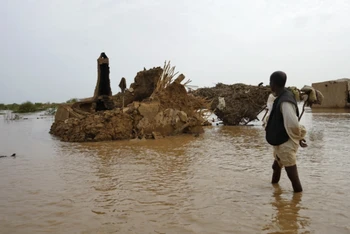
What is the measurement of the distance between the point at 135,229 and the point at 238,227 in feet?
3.10

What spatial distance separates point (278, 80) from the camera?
4.26 metres

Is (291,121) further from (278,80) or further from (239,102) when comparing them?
(239,102)

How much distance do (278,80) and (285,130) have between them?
67 centimetres

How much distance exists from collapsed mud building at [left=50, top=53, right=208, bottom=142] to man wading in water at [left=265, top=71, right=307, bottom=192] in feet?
19.2

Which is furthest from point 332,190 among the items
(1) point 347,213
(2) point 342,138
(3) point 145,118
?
(3) point 145,118

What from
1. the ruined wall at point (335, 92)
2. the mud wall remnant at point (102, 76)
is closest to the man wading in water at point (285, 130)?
the mud wall remnant at point (102, 76)

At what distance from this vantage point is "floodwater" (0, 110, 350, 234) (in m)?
3.06

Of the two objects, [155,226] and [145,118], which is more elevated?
[145,118]

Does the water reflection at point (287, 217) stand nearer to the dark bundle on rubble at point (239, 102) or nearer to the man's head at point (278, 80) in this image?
the man's head at point (278, 80)

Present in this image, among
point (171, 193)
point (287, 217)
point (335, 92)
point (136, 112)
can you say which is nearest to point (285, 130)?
point (287, 217)

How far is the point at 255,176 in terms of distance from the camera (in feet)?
16.1

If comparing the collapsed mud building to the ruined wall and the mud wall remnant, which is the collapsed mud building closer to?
the mud wall remnant

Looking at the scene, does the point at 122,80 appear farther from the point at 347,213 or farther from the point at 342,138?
the point at 347,213

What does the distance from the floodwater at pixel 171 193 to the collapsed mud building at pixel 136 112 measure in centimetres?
239
